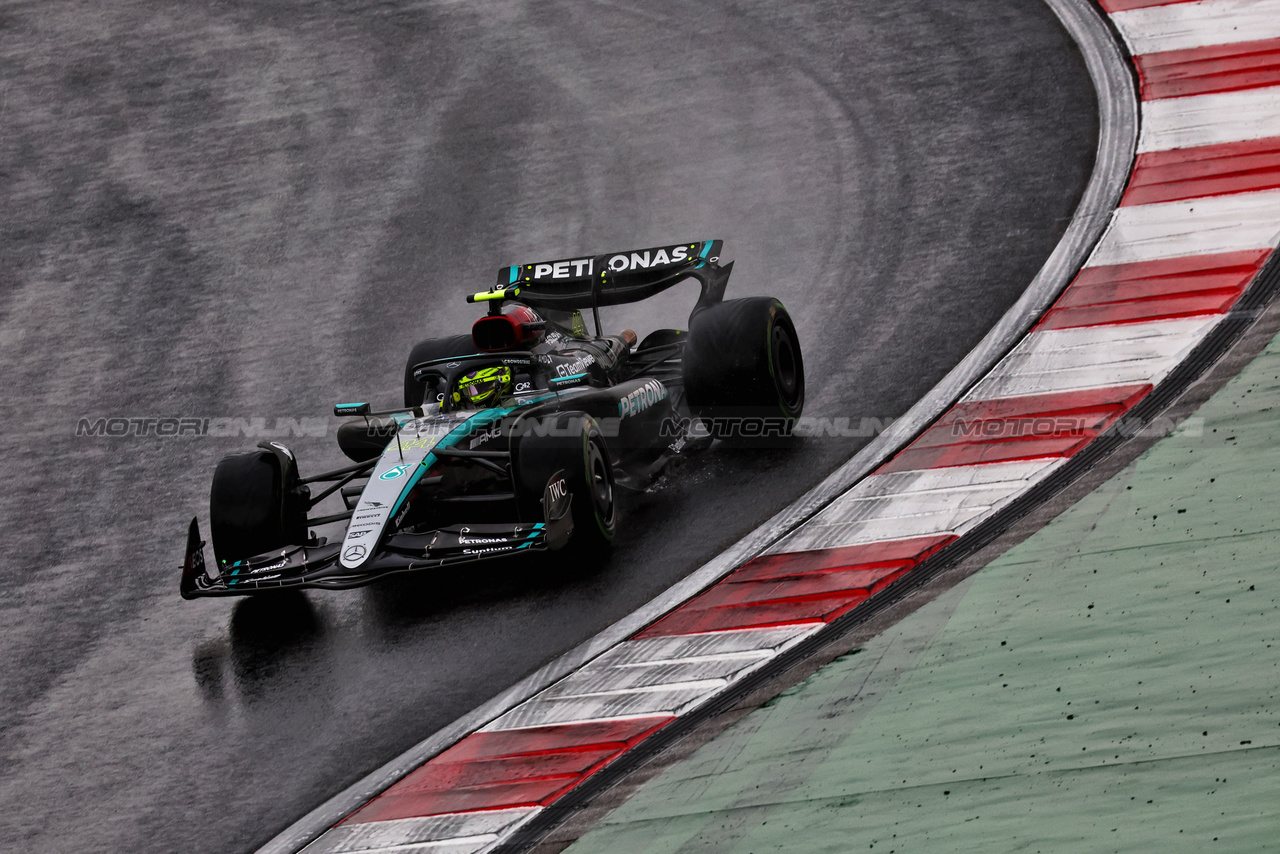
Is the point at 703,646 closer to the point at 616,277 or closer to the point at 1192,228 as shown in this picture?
the point at 616,277

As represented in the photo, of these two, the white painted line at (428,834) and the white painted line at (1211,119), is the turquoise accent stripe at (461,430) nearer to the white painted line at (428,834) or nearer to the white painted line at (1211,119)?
the white painted line at (428,834)

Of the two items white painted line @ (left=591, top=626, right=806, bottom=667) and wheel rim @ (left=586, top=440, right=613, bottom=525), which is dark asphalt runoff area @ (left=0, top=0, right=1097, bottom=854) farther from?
white painted line @ (left=591, top=626, right=806, bottom=667)

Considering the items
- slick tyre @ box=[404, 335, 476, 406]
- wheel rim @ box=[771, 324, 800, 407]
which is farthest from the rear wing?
wheel rim @ box=[771, 324, 800, 407]

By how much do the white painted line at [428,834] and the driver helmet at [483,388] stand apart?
3087 mm

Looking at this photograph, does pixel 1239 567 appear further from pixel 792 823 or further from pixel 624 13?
pixel 624 13

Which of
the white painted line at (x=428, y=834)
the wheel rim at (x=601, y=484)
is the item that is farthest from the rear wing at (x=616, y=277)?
the white painted line at (x=428, y=834)

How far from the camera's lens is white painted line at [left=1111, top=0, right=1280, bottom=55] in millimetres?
11711

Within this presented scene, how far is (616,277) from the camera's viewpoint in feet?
31.1

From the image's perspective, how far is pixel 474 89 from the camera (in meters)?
14.8

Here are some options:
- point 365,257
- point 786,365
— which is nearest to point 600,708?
point 786,365

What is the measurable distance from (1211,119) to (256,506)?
7.53 metres

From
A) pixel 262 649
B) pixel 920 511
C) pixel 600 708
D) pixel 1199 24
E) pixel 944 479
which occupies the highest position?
pixel 1199 24

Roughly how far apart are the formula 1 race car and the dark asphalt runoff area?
0.38 metres

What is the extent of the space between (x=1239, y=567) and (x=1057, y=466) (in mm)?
1487
